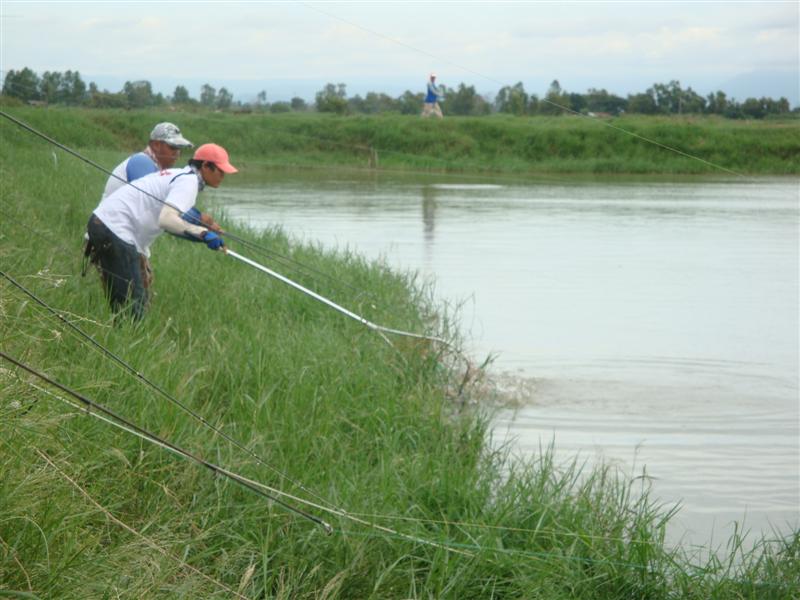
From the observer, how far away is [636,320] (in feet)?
34.8

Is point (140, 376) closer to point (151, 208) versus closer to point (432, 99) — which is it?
point (151, 208)

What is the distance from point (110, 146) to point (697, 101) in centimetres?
2261

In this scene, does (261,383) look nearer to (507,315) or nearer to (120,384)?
(120,384)

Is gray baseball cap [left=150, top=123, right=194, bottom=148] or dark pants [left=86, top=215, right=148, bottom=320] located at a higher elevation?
gray baseball cap [left=150, top=123, right=194, bottom=148]

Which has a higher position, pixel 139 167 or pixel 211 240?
pixel 139 167

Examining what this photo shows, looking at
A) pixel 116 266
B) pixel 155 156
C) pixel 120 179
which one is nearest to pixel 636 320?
pixel 155 156

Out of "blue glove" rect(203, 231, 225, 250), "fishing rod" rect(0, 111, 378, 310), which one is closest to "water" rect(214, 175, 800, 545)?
"fishing rod" rect(0, 111, 378, 310)

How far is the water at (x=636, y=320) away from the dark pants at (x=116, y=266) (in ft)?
7.08

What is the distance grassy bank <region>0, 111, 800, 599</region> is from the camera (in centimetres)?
326

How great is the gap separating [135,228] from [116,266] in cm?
23

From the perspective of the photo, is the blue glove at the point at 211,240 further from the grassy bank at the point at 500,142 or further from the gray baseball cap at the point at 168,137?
the grassy bank at the point at 500,142

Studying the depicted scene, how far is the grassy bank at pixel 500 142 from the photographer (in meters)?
32.8

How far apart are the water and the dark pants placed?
2159mm

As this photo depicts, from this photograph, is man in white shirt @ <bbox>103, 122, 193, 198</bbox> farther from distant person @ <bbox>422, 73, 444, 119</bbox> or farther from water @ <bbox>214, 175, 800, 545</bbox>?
distant person @ <bbox>422, 73, 444, 119</bbox>
